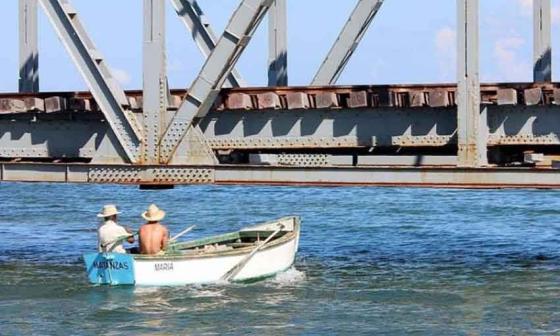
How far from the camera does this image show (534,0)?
30141 mm

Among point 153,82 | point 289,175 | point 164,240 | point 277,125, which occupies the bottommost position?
point 164,240

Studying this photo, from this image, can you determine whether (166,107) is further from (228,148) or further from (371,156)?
(371,156)

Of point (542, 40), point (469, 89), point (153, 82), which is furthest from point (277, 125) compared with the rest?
point (542, 40)

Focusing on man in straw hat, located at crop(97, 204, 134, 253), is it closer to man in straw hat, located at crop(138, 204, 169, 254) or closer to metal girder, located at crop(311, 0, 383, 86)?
man in straw hat, located at crop(138, 204, 169, 254)

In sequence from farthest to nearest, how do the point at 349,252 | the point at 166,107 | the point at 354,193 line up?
the point at 354,193 < the point at 349,252 < the point at 166,107

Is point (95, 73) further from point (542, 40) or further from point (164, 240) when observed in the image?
point (542, 40)

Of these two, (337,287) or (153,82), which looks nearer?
(153,82)

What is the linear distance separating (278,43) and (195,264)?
694 cm

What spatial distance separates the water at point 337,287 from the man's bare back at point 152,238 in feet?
2.57

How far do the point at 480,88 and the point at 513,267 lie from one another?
27.0 feet

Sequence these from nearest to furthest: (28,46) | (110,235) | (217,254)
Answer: (110,235)
(217,254)
(28,46)

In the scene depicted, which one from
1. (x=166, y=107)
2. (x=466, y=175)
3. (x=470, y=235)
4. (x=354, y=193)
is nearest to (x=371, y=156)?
(x=466, y=175)

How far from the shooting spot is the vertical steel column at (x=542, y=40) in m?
29.4

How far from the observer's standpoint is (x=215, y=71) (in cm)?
2564
